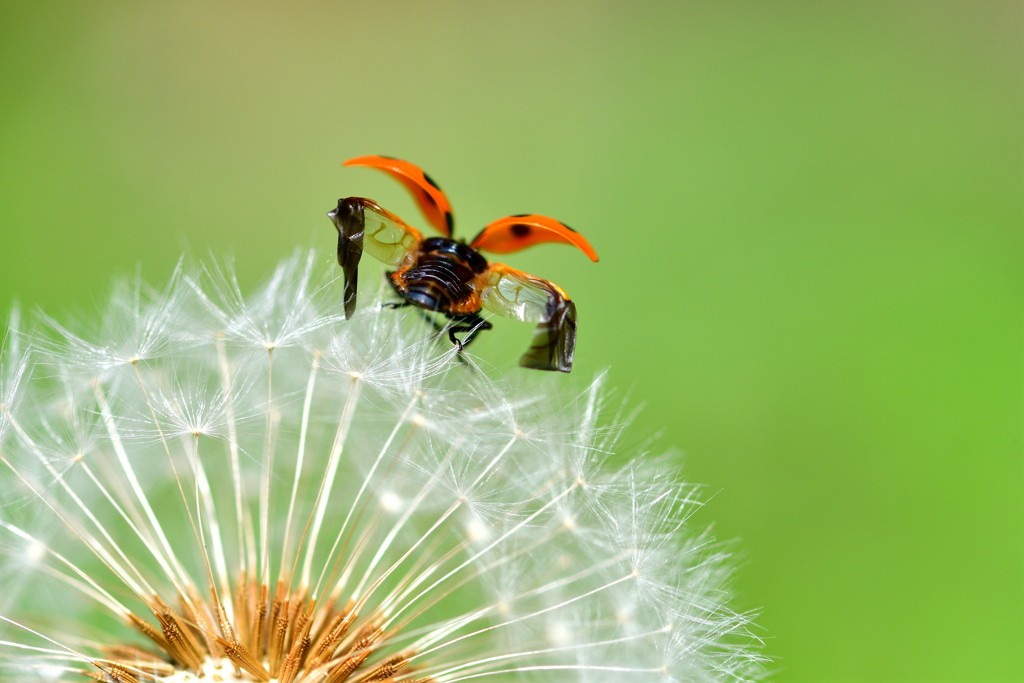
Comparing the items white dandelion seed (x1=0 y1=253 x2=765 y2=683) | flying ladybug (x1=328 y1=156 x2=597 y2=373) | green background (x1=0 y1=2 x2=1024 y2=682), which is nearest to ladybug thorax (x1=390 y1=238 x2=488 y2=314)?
flying ladybug (x1=328 y1=156 x2=597 y2=373)

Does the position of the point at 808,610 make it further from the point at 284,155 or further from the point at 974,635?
the point at 284,155

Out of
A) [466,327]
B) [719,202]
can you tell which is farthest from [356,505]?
[719,202]

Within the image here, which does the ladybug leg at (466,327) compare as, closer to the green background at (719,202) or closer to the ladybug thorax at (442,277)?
the ladybug thorax at (442,277)

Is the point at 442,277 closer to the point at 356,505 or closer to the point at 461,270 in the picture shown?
the point at 461,270

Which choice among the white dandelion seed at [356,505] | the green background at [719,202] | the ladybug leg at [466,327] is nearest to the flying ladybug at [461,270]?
the ladybug leg at [466,327]

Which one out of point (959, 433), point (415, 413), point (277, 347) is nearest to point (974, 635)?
point (959, 433)
